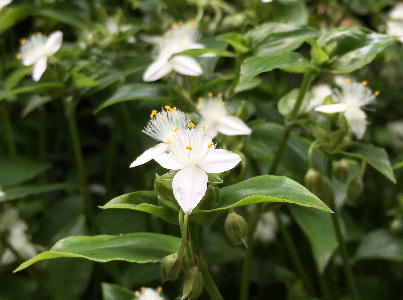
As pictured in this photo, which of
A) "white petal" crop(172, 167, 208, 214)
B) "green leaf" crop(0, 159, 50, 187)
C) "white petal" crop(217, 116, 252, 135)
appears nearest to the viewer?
"white petal" crop(172, 167, 208, 214)

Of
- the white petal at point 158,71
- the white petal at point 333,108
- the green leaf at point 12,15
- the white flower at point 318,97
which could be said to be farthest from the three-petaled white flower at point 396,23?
the green leaf at point 12,15

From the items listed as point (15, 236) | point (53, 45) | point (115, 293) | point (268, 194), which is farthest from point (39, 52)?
point (268, 194)

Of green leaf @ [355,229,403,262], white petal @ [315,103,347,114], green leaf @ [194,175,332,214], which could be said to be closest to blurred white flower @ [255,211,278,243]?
green leaf @ [355,229,403,262]

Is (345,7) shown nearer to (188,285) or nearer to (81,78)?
(81,78)

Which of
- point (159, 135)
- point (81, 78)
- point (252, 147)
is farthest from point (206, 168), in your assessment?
point (81, 78)

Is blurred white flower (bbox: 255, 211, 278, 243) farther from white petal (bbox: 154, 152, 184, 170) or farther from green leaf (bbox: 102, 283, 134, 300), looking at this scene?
white petal (bbox: 154, 152, 184, 170)

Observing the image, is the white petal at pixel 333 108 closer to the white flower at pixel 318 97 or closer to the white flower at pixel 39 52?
the white flower at pixel 318 97
